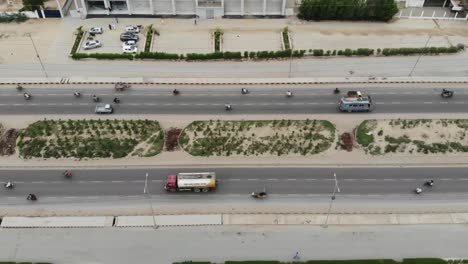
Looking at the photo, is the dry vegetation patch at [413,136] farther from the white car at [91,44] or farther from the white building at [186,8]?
the white car at [91,44]

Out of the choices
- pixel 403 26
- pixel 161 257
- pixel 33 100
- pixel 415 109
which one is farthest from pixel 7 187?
pixel 403 26

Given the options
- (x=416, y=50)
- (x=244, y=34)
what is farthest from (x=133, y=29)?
(x=416, y=50)

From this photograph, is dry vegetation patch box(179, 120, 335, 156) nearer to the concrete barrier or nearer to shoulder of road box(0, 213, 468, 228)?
shoulder of road box(0, 213, 468, 228)

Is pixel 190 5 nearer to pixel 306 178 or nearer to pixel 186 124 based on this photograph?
pixel 186 124

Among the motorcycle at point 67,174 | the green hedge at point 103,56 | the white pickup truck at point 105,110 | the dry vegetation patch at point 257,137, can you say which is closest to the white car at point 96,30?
the green hedge at point 103,56

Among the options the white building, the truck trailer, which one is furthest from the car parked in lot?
the truck trailer
